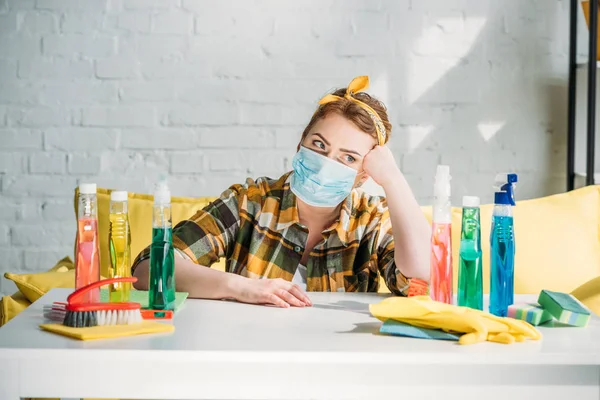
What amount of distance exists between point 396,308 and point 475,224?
0.22 metres

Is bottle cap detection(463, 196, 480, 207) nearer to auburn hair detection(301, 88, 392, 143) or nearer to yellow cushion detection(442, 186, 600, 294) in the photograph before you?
auburn hair detection(301, 88, 392, 143)

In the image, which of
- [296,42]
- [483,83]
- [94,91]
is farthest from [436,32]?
[94,91]

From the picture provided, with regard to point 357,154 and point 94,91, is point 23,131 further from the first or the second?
point 357,154

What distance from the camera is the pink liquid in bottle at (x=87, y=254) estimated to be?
1439 mm

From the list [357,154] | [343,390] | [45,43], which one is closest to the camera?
[343,390]

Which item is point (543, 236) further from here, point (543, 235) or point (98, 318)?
point (98, 318)

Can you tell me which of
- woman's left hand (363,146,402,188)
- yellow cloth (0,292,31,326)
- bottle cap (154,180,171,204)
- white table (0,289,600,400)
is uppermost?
woman's left hand (363,146,402,188)

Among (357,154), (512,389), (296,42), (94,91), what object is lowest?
(512,389)

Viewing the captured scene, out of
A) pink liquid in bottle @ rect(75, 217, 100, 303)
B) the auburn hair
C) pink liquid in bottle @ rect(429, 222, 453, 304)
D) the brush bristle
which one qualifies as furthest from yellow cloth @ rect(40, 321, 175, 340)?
the auburn hair

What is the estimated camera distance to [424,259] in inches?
69.9

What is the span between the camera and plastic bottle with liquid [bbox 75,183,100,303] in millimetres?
1438

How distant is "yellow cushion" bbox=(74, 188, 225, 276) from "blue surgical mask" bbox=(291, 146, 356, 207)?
608mm

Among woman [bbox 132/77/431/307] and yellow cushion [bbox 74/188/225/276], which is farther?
yellow cushion [bbox 74/188/225/276]

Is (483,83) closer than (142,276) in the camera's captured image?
No
